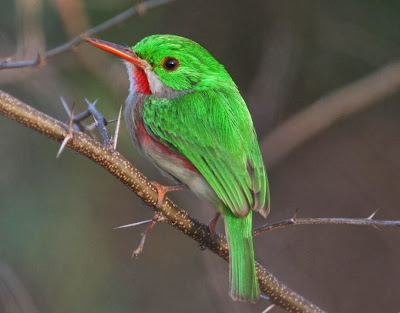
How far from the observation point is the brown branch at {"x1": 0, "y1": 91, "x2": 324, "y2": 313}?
2.28 m

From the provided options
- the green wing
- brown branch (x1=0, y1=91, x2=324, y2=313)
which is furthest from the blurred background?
brown branch (x1=0, y1=91, x2=324, y2=313)

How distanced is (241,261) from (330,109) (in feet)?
9.46

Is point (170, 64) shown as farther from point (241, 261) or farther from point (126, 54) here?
point (241, 261)

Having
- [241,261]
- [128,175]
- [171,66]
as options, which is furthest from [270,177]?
[128,175]

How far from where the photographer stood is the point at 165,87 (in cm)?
337

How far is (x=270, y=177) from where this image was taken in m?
6.39

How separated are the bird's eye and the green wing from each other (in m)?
0.17

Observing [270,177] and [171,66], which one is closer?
[171,66]

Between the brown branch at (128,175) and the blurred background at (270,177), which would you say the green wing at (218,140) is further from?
the blurred background at (270,177)

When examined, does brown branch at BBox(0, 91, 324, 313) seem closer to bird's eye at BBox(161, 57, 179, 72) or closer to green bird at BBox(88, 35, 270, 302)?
green bird at BBox(88, 35, 270, 302)

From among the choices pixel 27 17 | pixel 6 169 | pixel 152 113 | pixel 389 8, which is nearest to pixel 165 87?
pixel 152 113

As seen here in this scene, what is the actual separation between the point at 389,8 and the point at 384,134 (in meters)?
1.15

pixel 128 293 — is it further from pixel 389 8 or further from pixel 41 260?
pixel 389 8

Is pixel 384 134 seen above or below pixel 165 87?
above
